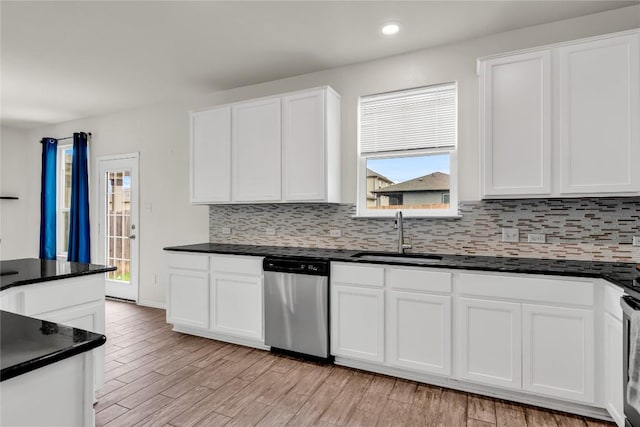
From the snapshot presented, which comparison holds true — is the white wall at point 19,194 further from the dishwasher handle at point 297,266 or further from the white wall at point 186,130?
the dishwasher handle at point 297,266

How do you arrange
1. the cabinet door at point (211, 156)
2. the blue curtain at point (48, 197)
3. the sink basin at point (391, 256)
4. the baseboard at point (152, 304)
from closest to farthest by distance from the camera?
the sink basin at point (391, 256) < the cabinet door at point (211, 156) < the baseboard at point (152, 304) < the blue curtain at point (48, 197)

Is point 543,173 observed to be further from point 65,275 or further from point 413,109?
point 65,275

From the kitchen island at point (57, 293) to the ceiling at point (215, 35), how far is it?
6.03ft

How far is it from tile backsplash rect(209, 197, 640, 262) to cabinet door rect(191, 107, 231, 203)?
437 millimetres

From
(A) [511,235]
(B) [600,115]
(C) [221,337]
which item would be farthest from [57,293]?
(B) [600,115]

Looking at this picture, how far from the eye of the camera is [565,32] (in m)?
2.70

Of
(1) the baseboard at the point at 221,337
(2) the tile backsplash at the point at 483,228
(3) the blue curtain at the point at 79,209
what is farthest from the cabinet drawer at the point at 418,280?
(3) the blue curtain at the point at 79,209

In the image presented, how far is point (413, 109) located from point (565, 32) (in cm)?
A: 124

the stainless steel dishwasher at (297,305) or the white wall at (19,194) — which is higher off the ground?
the white wall at (19,194)

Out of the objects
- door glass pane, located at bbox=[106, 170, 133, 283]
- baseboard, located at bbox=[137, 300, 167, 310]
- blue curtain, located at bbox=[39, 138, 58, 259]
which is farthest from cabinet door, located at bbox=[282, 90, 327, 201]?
blue curtain, located at bbox=[39, 138, 58, 259]

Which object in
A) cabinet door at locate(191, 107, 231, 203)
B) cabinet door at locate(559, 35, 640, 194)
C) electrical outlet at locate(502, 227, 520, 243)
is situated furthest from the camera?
cabinet door at locate(191, 107, 231, 203)

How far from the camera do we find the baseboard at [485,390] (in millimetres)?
2178

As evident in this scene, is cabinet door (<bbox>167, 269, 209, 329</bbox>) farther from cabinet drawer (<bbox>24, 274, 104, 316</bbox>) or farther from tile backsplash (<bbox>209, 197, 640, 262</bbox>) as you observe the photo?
cabinet drawer (<bbox>24, 274, 104, 316</bbox>)

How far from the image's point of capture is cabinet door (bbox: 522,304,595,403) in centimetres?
212
